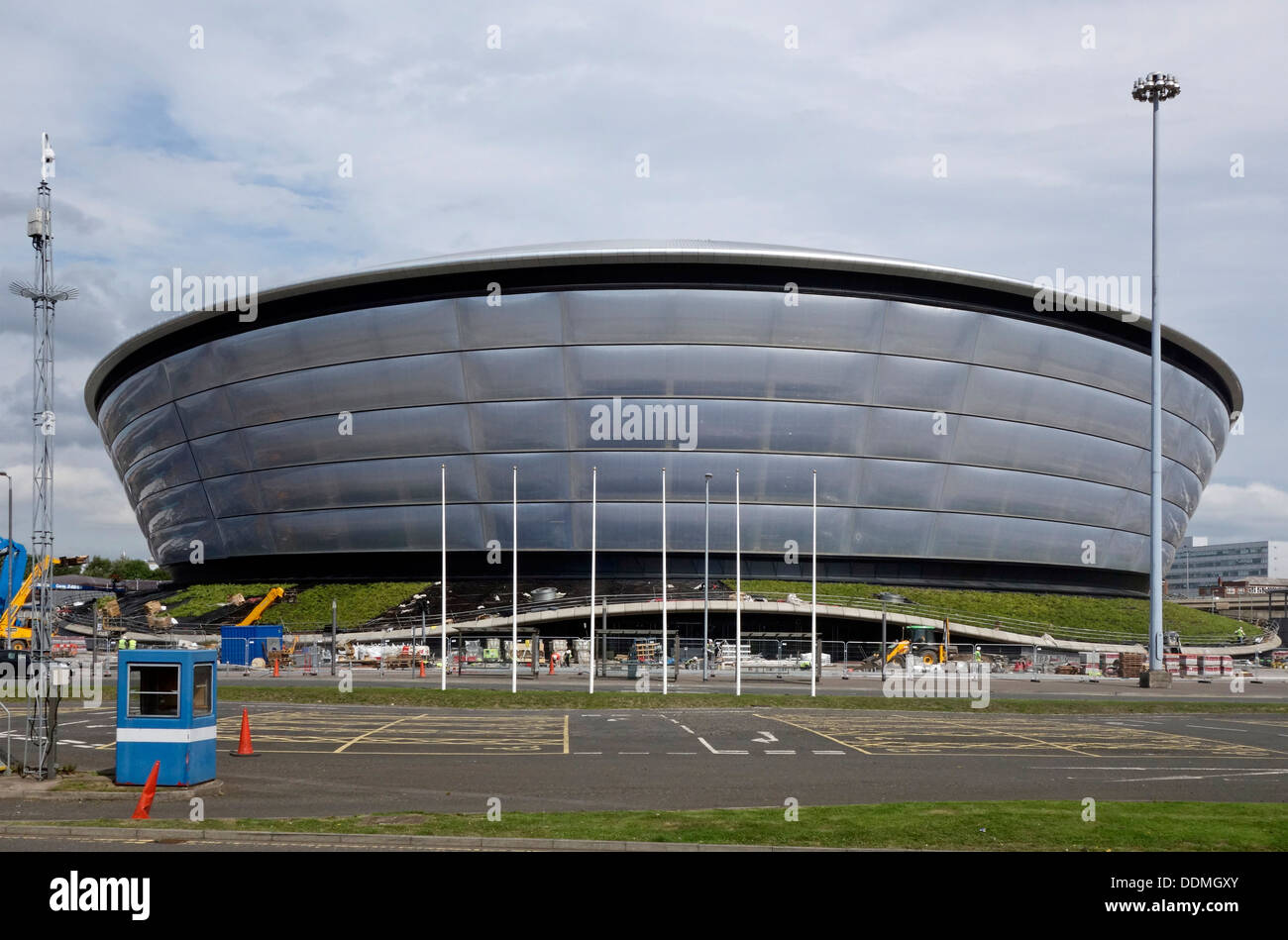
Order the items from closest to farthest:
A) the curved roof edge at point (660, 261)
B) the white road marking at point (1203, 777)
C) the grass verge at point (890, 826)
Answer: the grass verge at point (890, 826)
the white road marking at point (1203, 777)
the curved roof edge at point (660, 261)

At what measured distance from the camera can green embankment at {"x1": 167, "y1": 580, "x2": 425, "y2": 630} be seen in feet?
225

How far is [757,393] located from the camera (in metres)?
69.6

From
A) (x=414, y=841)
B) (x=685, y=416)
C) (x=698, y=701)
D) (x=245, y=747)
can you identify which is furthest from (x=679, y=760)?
(x=685, y=416)

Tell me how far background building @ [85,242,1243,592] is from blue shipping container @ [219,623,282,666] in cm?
1576

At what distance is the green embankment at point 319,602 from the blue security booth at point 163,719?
48.8m

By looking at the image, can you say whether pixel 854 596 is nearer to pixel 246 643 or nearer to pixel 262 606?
pixel 246 643

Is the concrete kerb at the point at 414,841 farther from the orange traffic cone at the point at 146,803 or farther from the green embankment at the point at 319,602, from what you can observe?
the green embankment at the point at 319,602

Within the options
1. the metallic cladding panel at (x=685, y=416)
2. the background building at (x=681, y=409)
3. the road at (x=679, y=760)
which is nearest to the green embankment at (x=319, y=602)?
the background building at (x=681, y=409)

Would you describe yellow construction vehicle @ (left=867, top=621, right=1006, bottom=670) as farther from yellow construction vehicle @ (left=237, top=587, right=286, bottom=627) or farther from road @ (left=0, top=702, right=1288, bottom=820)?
yellow construction vehicle @ (left=237, top=587, right=286, bottom=627)

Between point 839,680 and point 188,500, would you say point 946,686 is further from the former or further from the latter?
point 188,500

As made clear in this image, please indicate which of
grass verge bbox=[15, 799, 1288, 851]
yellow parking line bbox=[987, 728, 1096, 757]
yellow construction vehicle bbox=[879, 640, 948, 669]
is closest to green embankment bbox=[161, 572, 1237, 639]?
yellow construction vehicle bbox=[879, 640, 948, 669]

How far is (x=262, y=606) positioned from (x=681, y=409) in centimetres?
2784

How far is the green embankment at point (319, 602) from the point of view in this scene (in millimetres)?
68562

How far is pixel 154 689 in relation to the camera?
1864 centimetres
